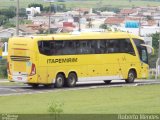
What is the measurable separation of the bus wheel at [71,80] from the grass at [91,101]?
106 inches

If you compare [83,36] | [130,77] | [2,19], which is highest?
[2,19]

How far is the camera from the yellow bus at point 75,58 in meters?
31.3

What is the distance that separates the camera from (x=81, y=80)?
3334 centimetres

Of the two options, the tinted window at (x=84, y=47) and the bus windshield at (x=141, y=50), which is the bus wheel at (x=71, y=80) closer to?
the tinted window at (x=84, y=47)

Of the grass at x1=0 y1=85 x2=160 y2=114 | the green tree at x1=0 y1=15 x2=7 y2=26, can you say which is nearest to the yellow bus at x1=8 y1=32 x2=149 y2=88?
the grass at x1=0 y1=85 x2=160 y2=114

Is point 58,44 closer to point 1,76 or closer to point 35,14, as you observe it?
point 1,76

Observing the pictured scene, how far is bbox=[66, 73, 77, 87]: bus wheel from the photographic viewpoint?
32.4 metres

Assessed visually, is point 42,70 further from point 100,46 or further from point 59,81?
point 100,46

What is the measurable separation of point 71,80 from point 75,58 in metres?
1.11

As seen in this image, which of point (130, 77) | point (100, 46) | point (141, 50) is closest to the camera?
point (100, 46)

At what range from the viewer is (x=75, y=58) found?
3288 cm

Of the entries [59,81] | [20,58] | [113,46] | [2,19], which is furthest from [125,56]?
[2,19]

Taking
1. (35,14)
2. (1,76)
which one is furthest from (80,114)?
(35,14)


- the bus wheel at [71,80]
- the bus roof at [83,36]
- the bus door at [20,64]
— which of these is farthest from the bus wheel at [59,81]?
the bus roof at [83,36]
